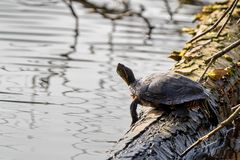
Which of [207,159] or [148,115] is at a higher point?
[148,115]

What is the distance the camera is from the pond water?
6449mm

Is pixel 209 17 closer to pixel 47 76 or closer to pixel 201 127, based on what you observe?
pixel 47 76

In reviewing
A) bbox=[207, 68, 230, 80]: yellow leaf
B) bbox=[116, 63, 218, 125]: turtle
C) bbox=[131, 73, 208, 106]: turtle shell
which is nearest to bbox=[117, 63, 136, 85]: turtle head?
bbox=[116, 63, 218, 125]: turtle

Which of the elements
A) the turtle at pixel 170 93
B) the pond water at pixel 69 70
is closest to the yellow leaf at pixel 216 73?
the turtle at pixel 170 93

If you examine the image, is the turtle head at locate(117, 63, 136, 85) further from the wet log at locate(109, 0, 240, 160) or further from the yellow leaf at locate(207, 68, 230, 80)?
the yellow leaf at locate(207, 68, 230, 80)

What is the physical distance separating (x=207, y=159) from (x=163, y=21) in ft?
29.2

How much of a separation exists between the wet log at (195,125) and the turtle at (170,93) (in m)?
0.08

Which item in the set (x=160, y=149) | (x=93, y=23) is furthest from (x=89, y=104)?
(x=93, y=23)

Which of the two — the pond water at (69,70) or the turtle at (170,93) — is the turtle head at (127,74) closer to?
the turtle at (170,93)

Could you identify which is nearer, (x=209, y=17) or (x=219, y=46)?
(x=219, y=46)

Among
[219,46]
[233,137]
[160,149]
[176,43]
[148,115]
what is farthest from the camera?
[176,43]

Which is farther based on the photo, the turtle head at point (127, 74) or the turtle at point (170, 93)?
the turtle head at point (127, 74)

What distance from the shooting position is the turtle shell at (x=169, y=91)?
5590 millimetres

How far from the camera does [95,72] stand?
9.70 metres
